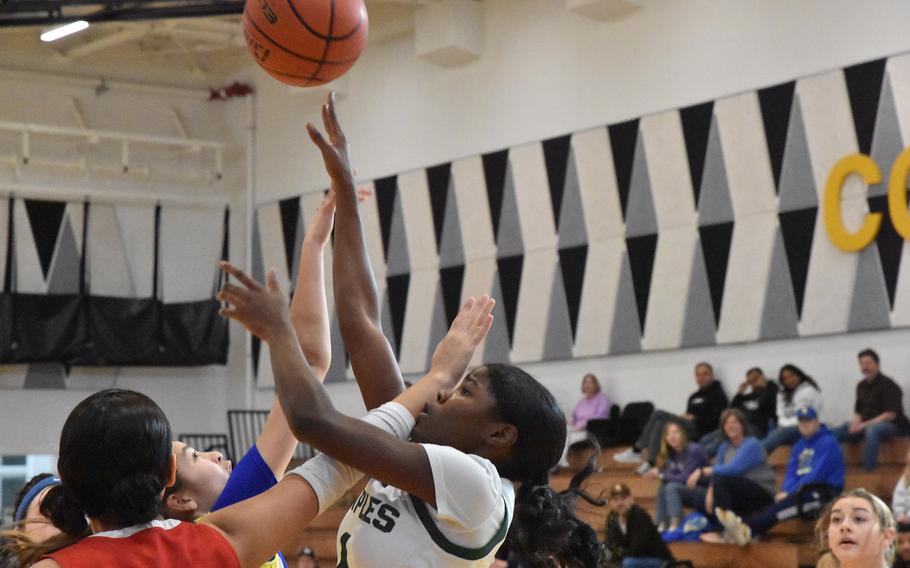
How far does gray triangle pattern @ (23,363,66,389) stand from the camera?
1647 centimetres

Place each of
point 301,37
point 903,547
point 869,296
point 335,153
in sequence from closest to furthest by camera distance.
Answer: point 335,153 → point 301,37 → point 903,547 → point 869,296

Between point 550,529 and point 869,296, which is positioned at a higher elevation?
point 869,296

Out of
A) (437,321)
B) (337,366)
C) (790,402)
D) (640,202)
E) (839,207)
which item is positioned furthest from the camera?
(337,366)

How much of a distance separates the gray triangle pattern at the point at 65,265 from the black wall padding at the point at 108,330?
0.48 ft

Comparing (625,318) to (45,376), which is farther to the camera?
(45,376)

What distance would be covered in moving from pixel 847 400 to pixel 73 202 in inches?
430

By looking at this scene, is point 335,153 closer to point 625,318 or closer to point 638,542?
point 638,542

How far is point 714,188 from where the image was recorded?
12875 millimetres

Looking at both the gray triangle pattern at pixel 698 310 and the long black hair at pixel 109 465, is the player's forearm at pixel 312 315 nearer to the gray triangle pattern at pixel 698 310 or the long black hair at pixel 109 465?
the long black hair at pixel 109 465

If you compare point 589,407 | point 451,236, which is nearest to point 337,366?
point 451,236

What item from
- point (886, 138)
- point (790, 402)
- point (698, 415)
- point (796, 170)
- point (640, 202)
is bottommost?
point (698, 415)

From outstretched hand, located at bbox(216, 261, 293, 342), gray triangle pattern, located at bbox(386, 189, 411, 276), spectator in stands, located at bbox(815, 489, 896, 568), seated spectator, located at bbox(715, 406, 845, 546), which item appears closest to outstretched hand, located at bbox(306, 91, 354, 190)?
outstretched hand, located at bbox(216, 261, 293, 342)

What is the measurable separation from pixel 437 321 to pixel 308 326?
1263cm

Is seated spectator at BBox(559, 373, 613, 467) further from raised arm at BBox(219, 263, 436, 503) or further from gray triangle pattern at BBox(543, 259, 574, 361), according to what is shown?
raised arm at BBox(219, 263, 436, 503)
